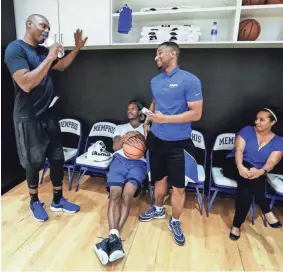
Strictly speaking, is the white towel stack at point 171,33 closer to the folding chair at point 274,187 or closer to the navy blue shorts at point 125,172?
the navy blue shorts at point 125,172

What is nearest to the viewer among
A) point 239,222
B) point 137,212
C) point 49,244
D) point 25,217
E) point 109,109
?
point 49,244

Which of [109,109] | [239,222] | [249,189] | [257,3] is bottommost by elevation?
[239,222]

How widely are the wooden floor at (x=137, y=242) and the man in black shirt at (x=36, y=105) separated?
0.20 meters

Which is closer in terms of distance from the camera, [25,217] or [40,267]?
[40,267]

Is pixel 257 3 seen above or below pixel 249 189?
above

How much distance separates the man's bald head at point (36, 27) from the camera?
193 centimetres

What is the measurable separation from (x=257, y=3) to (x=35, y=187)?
2.62 meters

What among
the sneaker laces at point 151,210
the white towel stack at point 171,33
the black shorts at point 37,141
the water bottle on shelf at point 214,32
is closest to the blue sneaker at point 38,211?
the black shorts at point 37,141

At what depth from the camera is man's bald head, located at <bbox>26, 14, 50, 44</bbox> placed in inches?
76.2

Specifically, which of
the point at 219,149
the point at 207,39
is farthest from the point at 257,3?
the point at 219,149

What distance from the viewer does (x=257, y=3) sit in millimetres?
2146

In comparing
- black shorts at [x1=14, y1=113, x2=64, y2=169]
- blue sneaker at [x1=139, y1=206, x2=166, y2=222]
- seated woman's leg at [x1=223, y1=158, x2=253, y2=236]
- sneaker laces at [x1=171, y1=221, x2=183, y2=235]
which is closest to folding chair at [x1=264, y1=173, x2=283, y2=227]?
seated woman's leg at [x1=223, y1=158, x2=253, y2=236]

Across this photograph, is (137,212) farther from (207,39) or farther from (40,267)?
(207,39)

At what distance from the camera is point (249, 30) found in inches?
86.0
